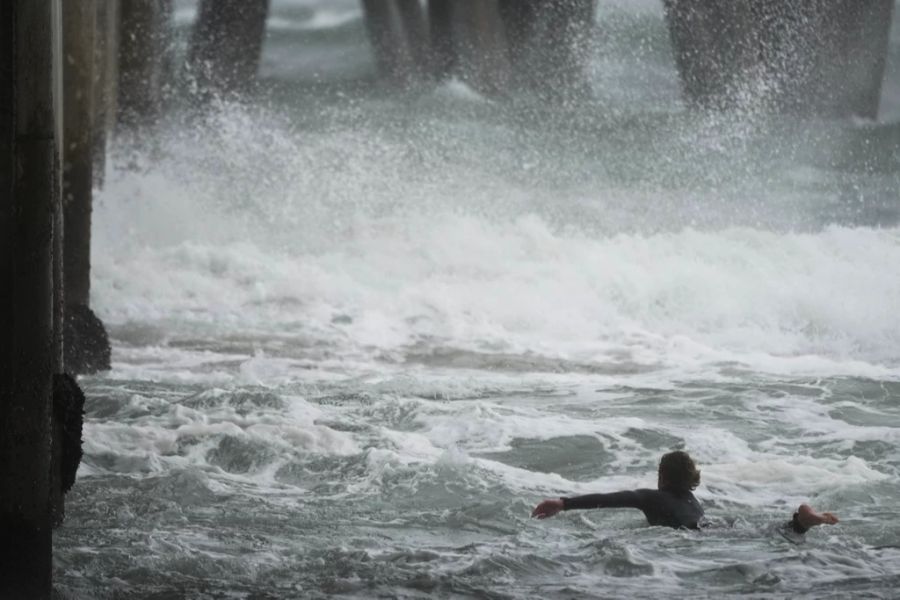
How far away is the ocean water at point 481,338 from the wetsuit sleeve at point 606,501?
0.14m

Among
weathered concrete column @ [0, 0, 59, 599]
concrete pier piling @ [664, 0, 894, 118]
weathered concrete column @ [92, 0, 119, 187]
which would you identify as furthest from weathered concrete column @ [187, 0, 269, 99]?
weathered concrete column @ [0, 0, 59, 599]

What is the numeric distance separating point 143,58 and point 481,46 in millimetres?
4000

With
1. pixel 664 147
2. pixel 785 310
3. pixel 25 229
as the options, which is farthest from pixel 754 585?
pixel 664 147

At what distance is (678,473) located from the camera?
504 centimetres

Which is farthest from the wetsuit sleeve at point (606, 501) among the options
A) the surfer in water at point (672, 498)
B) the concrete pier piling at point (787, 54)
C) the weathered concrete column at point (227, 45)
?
the concrete pier piling at point (787, 54)

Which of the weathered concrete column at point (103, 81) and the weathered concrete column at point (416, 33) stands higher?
the weathered concrete column at point (416, 33)

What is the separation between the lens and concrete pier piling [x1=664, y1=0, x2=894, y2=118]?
16969 mm

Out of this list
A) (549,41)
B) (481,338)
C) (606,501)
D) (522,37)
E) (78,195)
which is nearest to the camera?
(606,501)

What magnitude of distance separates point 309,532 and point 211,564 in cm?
65

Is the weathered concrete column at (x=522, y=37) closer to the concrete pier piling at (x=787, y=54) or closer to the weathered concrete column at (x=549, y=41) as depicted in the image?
the weathered concrete column at (x=549, y=41)

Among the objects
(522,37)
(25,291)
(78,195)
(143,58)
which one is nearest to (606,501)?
(25,291)

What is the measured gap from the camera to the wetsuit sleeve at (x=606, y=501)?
4.67 metres

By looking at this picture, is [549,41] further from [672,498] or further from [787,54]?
[672,498]

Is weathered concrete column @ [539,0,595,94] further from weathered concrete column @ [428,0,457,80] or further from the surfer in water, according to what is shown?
the surfer in water
